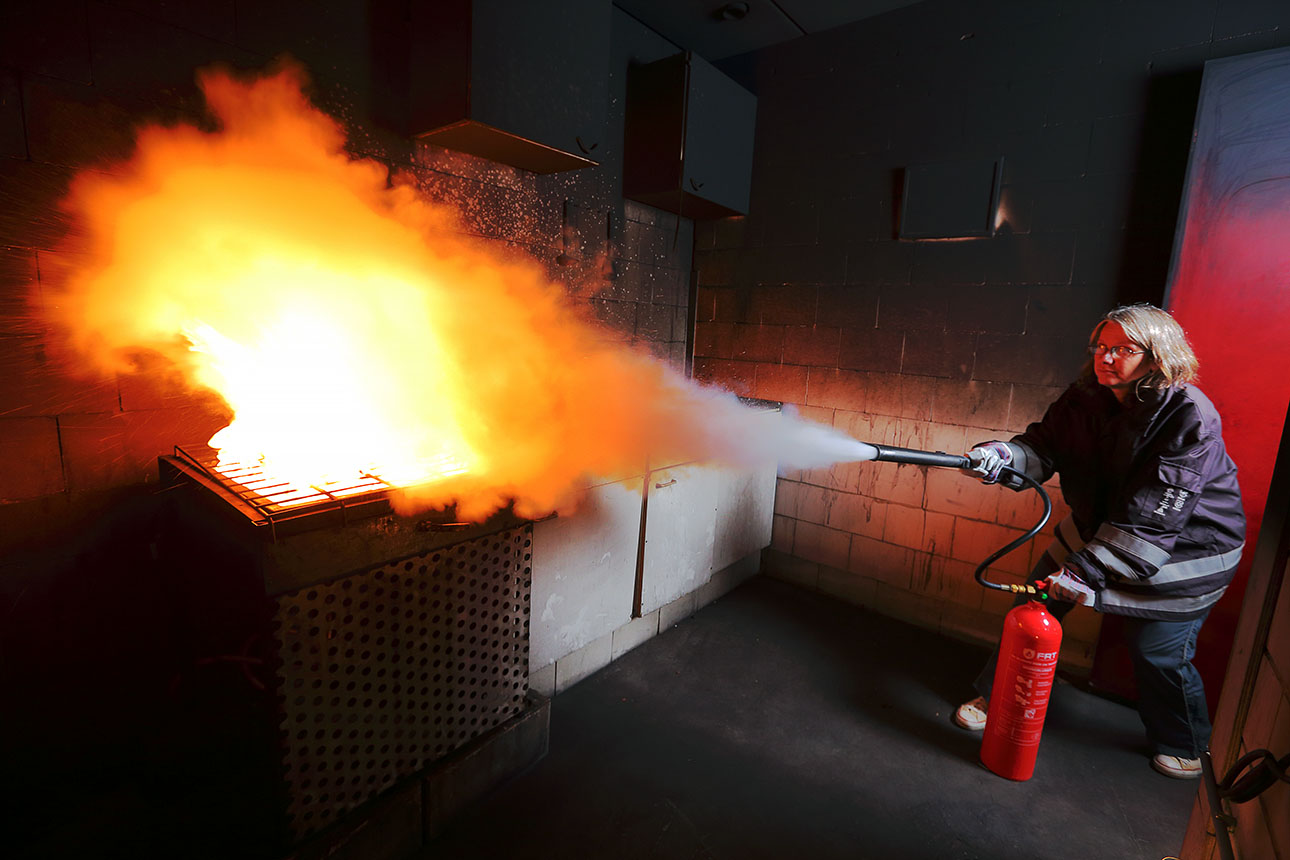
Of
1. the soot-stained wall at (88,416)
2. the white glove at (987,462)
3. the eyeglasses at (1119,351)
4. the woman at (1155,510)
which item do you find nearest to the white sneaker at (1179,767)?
the woman at (1155,510)

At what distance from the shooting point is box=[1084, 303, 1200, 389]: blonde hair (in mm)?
2205

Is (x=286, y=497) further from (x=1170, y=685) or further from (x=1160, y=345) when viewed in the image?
(x=1170, y=685)

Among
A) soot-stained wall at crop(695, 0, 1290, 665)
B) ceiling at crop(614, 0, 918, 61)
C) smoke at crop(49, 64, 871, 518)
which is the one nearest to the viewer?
smoke at crop(49, 64, 871, 518)

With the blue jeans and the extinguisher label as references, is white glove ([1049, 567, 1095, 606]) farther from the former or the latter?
the blue jeans

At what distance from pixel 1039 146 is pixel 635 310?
2.43 meters

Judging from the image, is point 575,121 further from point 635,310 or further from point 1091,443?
point 1091,443

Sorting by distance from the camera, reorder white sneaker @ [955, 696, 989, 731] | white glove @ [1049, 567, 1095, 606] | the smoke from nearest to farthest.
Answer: the smoke, white glove @ [1049, 567, 1095, 606], white sneaker @ [955, 696, 989, 731]

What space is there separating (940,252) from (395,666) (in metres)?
3.49

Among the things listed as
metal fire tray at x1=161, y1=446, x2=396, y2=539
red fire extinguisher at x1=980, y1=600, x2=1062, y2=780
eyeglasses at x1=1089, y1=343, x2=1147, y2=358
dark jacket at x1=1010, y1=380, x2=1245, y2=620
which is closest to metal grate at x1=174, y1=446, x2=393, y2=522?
metal fire tray at x1=161, y1=446, x2=396, y2=539

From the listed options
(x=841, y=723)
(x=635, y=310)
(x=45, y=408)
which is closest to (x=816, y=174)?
(x=635, y=310)

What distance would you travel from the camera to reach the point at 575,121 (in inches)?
106

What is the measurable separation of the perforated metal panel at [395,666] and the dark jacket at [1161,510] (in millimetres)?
2207

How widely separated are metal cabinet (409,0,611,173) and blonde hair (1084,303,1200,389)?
2.42 meters

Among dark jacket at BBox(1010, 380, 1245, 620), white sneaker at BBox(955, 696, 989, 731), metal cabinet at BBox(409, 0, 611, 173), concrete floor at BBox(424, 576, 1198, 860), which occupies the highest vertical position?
metal cabinet at BBox(409, 0, 611, 173)
